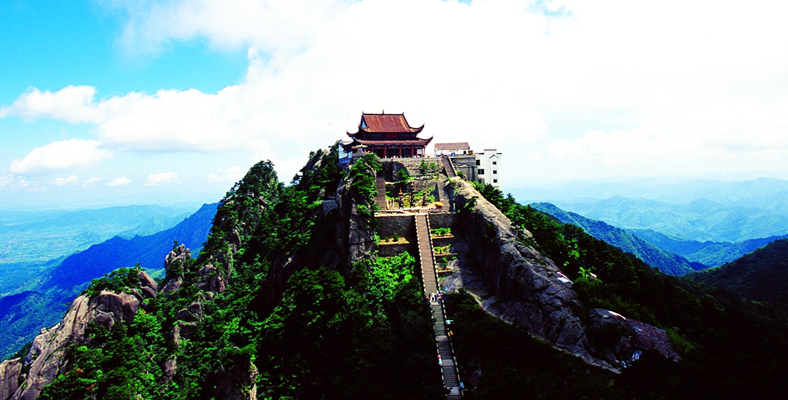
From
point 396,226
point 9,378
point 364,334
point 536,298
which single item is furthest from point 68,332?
point 536,298

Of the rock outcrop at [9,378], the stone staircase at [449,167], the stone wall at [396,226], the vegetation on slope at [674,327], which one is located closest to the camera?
the vegetation on slope at [674,327]

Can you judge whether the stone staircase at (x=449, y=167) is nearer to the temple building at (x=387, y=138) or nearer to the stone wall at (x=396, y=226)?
the temple building at (x=387, y=138)

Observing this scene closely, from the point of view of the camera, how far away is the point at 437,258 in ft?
112

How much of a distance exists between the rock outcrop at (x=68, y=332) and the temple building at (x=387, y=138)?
2941cm

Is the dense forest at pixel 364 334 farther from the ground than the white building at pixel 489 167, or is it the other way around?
the white building at pixel 489 167

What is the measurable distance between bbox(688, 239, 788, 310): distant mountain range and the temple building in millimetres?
60095

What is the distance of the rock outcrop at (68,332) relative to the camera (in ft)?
108

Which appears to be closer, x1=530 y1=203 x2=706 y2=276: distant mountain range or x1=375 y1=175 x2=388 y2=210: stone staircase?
x1=375 y1=175 x2=388 y2=210: stone staircase

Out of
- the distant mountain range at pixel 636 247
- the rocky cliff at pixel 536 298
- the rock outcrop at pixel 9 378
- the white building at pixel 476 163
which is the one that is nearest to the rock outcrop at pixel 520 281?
the rocky cliff at pixel 536 298

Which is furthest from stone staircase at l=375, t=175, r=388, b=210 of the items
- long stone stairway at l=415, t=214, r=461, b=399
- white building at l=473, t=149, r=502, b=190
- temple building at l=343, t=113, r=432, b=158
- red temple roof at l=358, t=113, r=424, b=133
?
white building at l=473, t=149, r=502, b=190

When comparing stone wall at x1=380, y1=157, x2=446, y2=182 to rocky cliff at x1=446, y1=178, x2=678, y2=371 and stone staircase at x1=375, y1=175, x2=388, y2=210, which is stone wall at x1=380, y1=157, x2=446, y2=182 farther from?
rocky cliff at x1=446, y1=178, x2=678, y2=371

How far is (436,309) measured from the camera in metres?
29.0

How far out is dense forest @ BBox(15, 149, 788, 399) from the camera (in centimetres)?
1992

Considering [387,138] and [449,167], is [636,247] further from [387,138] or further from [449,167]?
[387,138]
